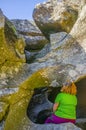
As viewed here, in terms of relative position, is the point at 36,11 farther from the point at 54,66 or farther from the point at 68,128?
the point at 68,128

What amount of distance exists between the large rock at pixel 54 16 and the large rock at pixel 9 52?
13.9 feet

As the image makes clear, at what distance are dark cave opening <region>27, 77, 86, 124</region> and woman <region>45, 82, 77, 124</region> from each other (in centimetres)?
279

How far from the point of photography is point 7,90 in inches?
508

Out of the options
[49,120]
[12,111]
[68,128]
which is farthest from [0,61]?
[68,128]

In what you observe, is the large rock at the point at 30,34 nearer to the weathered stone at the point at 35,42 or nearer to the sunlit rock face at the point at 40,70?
the weathered stone at the point at 35,42

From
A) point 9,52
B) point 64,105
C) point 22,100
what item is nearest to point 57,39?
point 9,52

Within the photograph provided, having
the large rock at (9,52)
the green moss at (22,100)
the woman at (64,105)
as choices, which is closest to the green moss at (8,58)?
the large rock at (9,52)

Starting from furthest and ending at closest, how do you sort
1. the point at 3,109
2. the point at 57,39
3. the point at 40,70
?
the point at 57,39 < the point at 40,70 < the point at 3,109

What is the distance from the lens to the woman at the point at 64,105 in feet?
39.4

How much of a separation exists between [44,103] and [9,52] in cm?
361

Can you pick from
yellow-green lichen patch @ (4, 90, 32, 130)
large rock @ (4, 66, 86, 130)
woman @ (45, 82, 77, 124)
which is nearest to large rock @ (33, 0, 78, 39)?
large rock @ (4, 66, 86, 130)

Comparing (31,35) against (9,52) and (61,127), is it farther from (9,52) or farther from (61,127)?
(61,127)

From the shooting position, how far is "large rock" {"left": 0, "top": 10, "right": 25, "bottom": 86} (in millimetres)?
13039

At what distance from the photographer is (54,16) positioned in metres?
18.0
